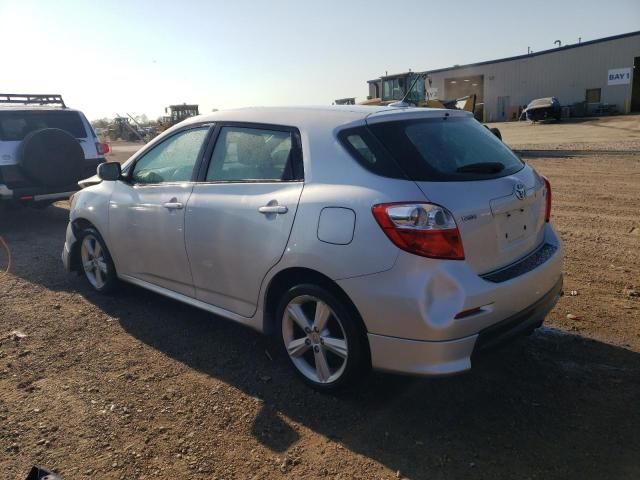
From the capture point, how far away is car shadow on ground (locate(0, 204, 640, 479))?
262cm

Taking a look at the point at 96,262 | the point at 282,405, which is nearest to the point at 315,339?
the point at 282,405

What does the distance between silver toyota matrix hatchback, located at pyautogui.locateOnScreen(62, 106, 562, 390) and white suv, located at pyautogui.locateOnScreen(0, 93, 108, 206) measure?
477 centimetres

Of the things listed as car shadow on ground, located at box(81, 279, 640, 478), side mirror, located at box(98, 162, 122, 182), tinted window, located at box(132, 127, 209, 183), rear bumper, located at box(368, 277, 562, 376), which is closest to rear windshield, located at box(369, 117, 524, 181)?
rear bumper, located at box(368, 277, 562, 376)

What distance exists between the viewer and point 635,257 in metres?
5.45

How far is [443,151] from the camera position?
3057mm

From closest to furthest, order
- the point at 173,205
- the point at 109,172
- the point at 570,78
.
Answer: the point at 173,205 < the point at 109,172 < the point at 570,78

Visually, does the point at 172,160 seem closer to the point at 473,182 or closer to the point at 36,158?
the point at 473,182

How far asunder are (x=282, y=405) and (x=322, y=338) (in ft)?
1.59

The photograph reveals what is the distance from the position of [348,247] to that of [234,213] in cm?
98

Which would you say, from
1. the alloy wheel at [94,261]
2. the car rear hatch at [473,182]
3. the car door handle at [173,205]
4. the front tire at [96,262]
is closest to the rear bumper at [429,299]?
the car rear hatch at [473,182]

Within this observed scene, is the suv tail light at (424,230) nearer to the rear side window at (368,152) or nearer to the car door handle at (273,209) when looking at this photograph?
the rear side window at (368,152)

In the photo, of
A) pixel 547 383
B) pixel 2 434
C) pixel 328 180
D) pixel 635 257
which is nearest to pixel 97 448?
pixel 2 434

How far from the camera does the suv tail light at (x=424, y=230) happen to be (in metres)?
2.67

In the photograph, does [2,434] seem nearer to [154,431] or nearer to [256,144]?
[154,431]
